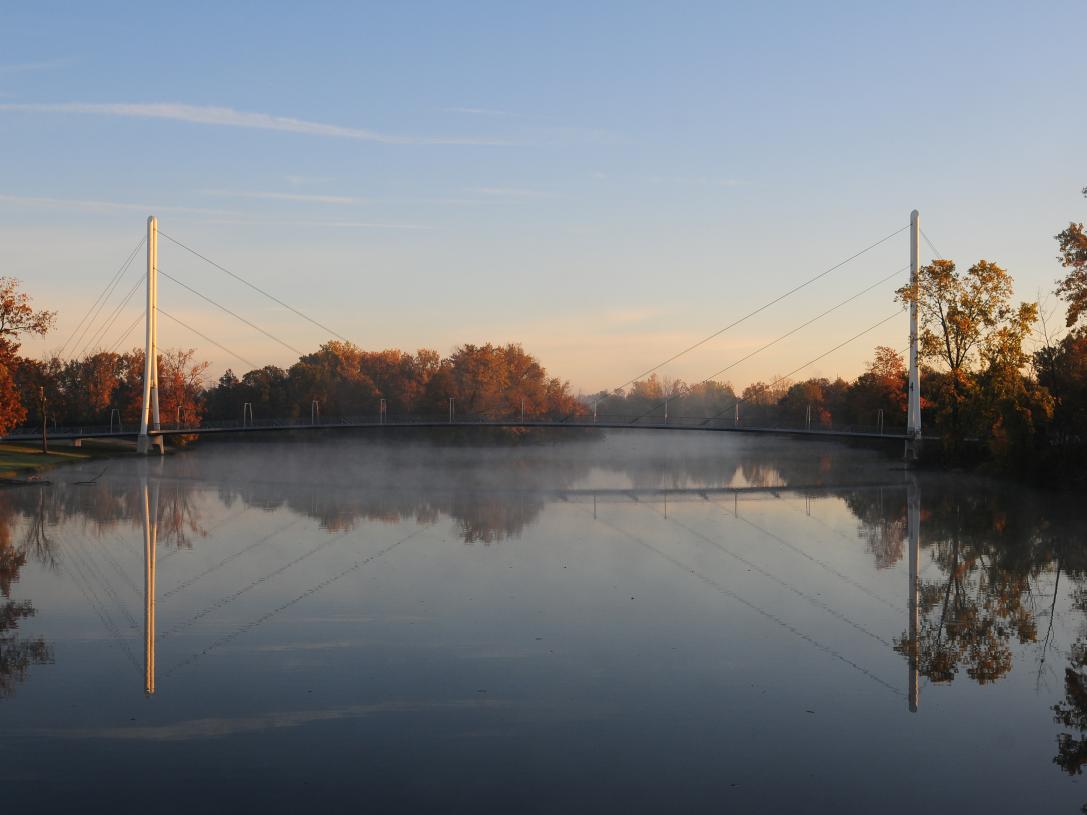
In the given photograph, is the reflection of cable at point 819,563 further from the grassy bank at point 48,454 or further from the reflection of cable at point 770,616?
the grassy bank at point 48,454

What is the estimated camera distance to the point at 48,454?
2891 inches

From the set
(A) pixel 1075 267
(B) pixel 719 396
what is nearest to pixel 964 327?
(A) pixel 1075 267

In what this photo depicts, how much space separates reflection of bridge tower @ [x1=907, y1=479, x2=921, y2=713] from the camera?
1449 cm

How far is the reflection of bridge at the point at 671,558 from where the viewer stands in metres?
15.6

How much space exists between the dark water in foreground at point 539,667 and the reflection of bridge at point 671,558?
126mm

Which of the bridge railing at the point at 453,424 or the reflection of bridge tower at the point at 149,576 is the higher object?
the bridge railing at the point at 453,424

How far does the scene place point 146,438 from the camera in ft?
267

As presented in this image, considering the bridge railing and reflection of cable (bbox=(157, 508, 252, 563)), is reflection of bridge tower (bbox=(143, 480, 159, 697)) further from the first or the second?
the bridge railing

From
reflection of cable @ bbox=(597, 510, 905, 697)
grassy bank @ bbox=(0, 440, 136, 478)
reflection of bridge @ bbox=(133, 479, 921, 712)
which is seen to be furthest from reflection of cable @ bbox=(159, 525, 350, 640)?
grassy bank @ bbox=(0, 440, 136, 478)

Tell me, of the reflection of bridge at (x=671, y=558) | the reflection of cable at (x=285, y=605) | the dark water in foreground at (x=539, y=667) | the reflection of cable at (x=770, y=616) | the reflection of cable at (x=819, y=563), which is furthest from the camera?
the reflection of cable at (x=819, y=563)

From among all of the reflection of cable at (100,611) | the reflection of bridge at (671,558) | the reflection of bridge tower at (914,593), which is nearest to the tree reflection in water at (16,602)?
the reflection of cable at (100,611)

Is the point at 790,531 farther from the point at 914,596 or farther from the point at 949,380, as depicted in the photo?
the point at 949,380

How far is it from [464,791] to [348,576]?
13.4m

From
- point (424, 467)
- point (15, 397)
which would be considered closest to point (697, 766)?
point (15, 397)
